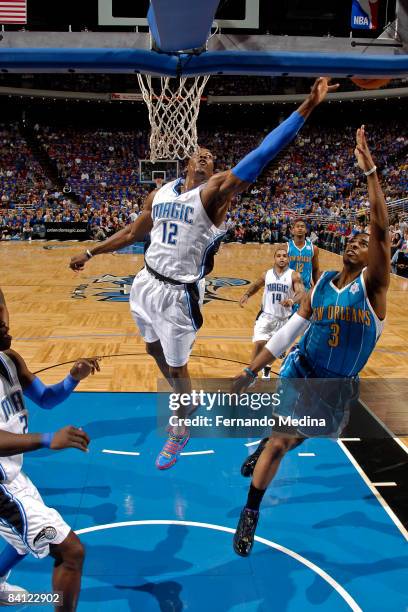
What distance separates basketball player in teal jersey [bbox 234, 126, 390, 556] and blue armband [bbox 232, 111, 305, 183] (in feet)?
1.40

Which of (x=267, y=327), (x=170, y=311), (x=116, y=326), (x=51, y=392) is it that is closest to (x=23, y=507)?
(x=51, y=392)

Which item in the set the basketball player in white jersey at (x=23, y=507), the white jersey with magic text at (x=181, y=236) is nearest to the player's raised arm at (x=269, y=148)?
the white jersey with magic text at (x=181, y=236)

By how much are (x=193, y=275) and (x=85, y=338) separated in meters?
5.06

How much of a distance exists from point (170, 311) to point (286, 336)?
938 mm

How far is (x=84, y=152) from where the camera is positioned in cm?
3112

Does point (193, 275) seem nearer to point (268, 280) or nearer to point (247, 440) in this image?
point (247, 440)

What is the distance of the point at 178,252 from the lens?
150 inches

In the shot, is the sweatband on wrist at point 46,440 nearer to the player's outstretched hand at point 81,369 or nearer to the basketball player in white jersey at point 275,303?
the player's outstretched hand at point 81,369

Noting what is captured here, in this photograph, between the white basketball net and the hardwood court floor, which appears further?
the hardwood court floor

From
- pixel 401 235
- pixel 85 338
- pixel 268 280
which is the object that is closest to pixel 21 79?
pixel 401 235

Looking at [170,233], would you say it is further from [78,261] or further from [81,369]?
[81,369]

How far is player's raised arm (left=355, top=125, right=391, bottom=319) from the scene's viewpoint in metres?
2.94

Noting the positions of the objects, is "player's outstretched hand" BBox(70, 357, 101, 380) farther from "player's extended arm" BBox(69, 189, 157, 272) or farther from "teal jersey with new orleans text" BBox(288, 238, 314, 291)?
"teal jersey with new orleans text" BBox(288, 238, 314, 291)

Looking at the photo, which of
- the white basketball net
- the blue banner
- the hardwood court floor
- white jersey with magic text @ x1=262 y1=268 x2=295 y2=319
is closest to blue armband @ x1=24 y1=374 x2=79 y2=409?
the blue banner
